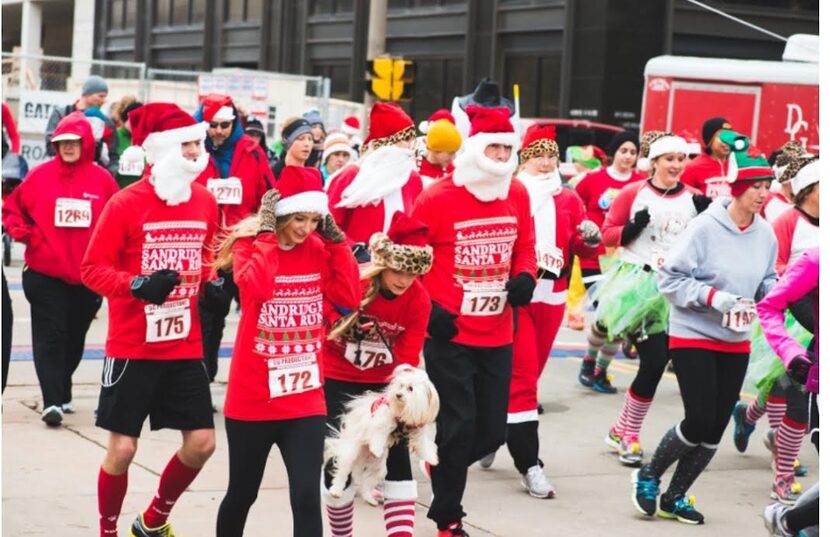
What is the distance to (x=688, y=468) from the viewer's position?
7711mm

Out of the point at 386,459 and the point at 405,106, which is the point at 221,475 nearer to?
the point at 386,459

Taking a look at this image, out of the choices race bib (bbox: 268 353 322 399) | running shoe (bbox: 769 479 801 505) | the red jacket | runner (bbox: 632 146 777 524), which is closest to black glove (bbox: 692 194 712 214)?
runner (bbox: 632 146 777 524)

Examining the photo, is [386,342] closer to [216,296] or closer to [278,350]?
[278,350]

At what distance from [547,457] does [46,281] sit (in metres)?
3.23

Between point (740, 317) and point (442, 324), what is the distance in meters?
1.48

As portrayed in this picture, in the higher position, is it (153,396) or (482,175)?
(482,175)

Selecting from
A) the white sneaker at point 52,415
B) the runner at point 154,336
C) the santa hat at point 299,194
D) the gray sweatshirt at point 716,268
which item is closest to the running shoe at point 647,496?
the gray sweatshirt at point 716,268

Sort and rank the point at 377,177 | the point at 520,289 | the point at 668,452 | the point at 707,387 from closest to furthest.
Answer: the point at 520,289
the point at 707,387
the point at 668,452
the point at 377,177

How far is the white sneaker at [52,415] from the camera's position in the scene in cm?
943

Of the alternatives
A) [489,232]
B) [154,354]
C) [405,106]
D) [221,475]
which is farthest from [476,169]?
[405,106]

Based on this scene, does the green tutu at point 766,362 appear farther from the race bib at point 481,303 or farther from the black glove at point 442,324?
the black glove at point 442,324

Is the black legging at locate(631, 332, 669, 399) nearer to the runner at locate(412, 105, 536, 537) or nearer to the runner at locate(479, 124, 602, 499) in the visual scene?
the runner at locate(479, 124, 602, 499)

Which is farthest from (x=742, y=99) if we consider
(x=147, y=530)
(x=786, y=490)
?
(x=147, y=530)

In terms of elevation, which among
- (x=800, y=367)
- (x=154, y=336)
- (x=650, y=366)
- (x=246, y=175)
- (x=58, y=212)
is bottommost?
(x=650, y=366)
